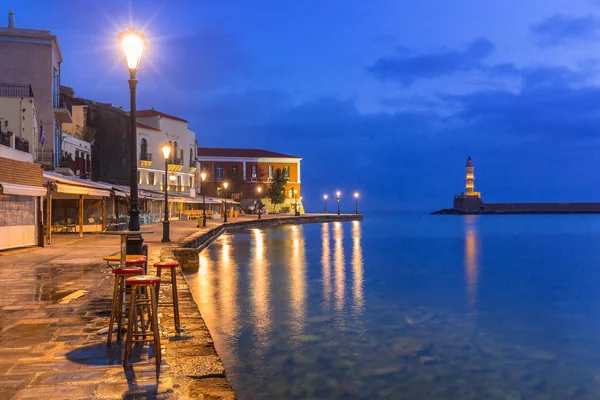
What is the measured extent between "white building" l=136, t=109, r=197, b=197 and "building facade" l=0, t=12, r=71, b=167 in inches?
866

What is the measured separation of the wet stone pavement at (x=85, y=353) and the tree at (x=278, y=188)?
6296 cm

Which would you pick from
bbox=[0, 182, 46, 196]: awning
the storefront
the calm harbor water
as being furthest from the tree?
bbox=[0, 182, 46, 196]: awning

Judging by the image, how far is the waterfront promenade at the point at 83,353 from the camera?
439 centimetres

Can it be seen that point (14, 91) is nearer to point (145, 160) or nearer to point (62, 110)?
point (62, 110)

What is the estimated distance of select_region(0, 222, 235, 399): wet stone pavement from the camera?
172 inches

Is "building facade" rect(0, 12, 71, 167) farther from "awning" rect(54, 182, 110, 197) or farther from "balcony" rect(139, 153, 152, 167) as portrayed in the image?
"balcony" rect(139, 153, 152, 167)

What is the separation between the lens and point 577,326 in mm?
12625

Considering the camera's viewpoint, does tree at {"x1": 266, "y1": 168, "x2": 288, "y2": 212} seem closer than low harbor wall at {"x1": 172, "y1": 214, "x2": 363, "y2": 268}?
No

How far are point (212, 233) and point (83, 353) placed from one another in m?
25.4

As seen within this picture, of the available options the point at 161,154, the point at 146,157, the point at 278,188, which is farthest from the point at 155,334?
the point at 278,188

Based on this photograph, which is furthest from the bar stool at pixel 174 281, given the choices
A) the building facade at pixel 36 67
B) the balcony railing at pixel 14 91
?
the balcony railing at pixel 14 91

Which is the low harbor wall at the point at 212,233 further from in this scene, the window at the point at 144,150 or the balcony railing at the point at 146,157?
the window at the point at 144,150

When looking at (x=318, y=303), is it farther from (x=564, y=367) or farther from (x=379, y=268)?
(x=379, y=268)

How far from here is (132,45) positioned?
7699mm
